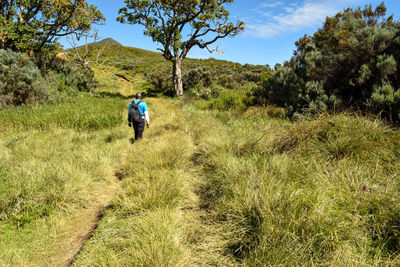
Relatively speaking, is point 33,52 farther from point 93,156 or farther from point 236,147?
point 236,147

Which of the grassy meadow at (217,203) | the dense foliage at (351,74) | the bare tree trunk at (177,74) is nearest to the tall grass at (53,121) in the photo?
the grassy meadow at (217,203)

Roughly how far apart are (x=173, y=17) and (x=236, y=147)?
16.4 metres

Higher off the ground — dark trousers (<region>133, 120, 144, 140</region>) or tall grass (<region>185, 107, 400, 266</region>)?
dark trousers (<region>133, 120, 144, 140</region>)

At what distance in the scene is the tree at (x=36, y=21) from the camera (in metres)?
12.9

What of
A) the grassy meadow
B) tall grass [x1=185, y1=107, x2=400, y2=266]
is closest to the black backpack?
the grassy meadow

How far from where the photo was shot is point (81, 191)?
347 cm

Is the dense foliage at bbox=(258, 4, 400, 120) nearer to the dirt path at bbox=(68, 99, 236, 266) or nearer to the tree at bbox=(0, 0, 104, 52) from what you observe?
the dirt path at bbox=(68, 99, 236, 266)

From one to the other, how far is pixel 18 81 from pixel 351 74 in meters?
15.3

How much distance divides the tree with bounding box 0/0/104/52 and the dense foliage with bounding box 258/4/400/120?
16.7 metres

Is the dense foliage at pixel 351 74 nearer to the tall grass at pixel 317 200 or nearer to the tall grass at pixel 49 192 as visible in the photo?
the tall grass at pixel 317 200

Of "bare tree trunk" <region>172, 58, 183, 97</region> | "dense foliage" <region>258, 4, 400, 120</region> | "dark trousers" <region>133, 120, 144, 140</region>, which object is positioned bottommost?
"dark trousers" <region>133, 120, 144, 140</region>

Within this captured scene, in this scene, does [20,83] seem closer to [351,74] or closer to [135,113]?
[135,113]

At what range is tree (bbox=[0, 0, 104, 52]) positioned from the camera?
510 inches

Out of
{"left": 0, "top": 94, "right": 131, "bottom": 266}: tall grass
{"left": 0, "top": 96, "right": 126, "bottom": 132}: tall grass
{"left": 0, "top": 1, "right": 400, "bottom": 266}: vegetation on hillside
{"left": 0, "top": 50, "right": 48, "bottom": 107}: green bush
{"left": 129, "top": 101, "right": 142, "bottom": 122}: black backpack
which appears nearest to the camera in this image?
{"left": 0, "top": 1, "right": 400, "bottom": 266}: vegetation on hillside
